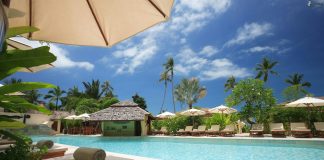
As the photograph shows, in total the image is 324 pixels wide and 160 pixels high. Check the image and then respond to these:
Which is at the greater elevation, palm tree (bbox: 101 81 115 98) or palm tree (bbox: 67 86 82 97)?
palm tree (bbox: 101 81 115 98)

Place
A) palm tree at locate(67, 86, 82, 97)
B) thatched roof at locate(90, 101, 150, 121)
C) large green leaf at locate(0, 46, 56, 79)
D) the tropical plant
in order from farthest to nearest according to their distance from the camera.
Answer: palm tree at locate(67, 86, 82, 97)
the tropical plant
thatched roof at locate(90, 101, 150, 121)
large green leaf at locate(0, 46, 56, 79)

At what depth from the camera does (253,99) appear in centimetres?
1927

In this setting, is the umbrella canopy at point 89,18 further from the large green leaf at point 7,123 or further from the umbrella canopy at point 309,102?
the umbrella canopy at point 309,102

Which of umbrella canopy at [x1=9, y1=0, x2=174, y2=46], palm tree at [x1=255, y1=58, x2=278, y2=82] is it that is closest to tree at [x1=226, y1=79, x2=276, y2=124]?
umbrella canopy at [x1=9, y1=0, x2=174, y2=46]

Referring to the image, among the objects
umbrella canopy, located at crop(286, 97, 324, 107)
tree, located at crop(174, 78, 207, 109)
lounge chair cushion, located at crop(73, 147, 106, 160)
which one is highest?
tree, located at crop(174, 78, 207, 109)

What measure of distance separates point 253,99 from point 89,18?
723 inches

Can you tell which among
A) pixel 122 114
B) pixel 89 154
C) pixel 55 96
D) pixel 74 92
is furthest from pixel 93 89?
pixel 89 154

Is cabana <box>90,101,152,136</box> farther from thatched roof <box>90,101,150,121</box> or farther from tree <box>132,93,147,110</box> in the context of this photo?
tree <box>132,93,147,110</box>

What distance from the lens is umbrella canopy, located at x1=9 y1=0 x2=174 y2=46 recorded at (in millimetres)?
2574

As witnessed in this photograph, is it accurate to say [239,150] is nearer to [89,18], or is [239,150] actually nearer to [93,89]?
[89,18]

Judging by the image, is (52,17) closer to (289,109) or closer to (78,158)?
(78,158)

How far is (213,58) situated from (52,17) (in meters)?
113

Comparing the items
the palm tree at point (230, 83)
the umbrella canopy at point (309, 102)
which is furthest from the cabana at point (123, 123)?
the palm tree at point (230, 83)

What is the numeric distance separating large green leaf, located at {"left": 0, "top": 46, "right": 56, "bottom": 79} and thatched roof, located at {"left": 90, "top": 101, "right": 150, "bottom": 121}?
24440 mm
